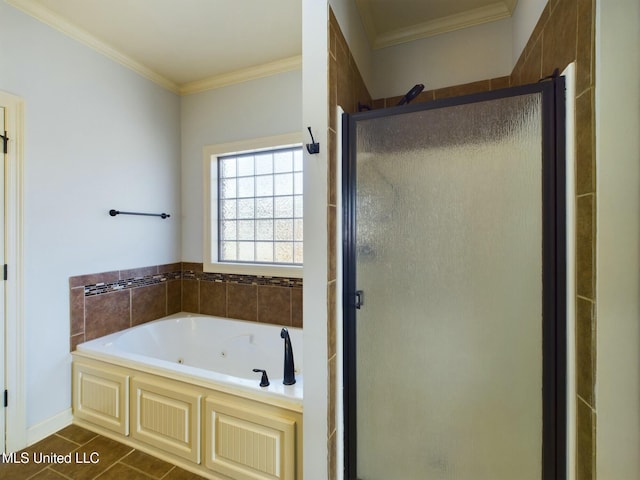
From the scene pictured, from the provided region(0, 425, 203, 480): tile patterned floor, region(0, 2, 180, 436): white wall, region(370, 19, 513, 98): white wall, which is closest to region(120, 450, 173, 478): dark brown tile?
region(0, 425, 203, 480): tile patterned floor

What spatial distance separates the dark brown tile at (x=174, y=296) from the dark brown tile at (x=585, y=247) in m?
3.05

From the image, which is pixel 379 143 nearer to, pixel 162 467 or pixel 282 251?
pixel 282 251

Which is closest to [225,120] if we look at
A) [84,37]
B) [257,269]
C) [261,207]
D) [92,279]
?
[261,207]

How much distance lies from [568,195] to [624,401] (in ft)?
2.09

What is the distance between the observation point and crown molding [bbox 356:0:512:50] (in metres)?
1.84

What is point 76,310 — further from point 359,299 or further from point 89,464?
point 359,299

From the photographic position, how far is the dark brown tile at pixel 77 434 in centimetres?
192

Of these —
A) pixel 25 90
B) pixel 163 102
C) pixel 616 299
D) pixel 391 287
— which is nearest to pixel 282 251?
pixel 391 287

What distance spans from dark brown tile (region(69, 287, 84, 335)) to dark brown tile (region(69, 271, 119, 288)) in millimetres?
43

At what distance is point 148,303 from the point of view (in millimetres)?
2701

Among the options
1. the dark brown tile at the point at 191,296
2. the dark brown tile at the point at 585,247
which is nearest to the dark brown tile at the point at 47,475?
the dark brown tile at the point at 191,296

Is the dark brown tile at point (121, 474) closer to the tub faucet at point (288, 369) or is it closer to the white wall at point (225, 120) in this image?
the tub faucet at point (288, 369)

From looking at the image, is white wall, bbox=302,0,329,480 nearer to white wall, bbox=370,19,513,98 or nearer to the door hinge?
white wall, bbox=370,19,513,98

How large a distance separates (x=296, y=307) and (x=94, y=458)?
155cm
